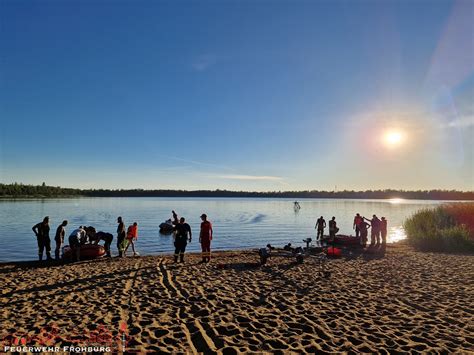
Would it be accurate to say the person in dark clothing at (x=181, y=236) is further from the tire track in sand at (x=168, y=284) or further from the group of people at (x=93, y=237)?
the tire track in sand at (x=168, y=284)

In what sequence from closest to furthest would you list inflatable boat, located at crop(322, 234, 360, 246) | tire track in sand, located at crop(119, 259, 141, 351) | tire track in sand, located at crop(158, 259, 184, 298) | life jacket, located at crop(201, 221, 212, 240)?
tire track in sand, located at crop(119, 259, 141, 351) → tire track in sand, located at crop(158, 259, 184, 298) → life jacket, located at crop(201, 221, 212, 240) → inflatable boat, located at crop(322, 234, 360, 246)

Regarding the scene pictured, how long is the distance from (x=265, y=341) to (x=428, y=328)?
329 cm

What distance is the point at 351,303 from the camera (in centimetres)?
740

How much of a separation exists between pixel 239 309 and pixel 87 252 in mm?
9894

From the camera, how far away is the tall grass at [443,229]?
18.5 meters

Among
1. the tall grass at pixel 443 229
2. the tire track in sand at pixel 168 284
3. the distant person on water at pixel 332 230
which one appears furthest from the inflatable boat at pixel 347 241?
the tire track in sand at pixel 168 284

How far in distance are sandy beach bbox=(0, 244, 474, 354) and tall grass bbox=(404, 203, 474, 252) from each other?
8.16 metres

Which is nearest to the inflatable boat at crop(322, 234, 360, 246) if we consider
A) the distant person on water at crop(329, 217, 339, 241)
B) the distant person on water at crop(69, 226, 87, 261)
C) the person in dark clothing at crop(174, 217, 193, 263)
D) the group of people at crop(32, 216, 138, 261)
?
the distant person on water at crop(329, 217, 339, 241)

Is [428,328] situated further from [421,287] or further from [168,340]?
[168,340]

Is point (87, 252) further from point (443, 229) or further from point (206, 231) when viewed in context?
point (443, 229)

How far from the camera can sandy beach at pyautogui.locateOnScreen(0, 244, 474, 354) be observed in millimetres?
5293

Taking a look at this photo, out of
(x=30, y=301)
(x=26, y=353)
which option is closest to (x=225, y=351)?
(x=26, y=353)

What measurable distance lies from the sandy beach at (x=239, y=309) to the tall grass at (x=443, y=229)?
8164mm

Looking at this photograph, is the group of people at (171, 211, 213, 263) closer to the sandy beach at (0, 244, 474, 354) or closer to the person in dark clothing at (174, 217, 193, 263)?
the person in dark clothing at (174, 217, 193, 263)
